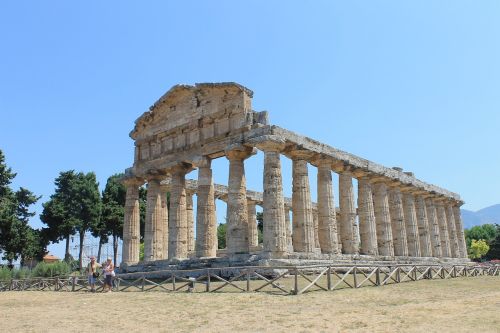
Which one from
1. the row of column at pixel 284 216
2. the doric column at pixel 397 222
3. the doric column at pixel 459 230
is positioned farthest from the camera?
the doric column at pixel 459 230

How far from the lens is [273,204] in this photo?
26000 mm

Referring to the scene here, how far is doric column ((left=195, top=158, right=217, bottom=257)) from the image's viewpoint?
92.8ft

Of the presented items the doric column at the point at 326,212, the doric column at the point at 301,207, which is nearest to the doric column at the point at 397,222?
the doric column at the point at 326,212

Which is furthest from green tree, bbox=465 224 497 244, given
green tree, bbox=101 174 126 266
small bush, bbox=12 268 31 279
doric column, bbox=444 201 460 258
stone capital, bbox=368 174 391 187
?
small bush, bbox=12 268 31 279

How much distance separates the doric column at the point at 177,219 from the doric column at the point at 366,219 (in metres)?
13.1

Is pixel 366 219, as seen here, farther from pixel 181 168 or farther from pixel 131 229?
pixel 131 229

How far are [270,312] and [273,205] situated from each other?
43.7 ft

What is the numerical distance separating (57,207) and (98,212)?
194 inches

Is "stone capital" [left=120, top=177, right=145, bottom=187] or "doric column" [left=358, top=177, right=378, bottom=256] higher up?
"stone capital" [left=120, top=177, right=145, bottom=187]

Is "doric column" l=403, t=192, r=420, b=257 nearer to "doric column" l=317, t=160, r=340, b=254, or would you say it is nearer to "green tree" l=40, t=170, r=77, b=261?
"doric column" l=317, t=160, r=340, b=254

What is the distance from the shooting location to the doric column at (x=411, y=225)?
128ft

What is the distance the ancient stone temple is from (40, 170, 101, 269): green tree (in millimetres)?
24575

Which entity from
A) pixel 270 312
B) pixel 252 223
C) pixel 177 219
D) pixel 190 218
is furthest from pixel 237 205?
pixel 252 223

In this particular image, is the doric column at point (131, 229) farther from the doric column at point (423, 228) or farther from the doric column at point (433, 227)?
the doric column at point (433, 227)
